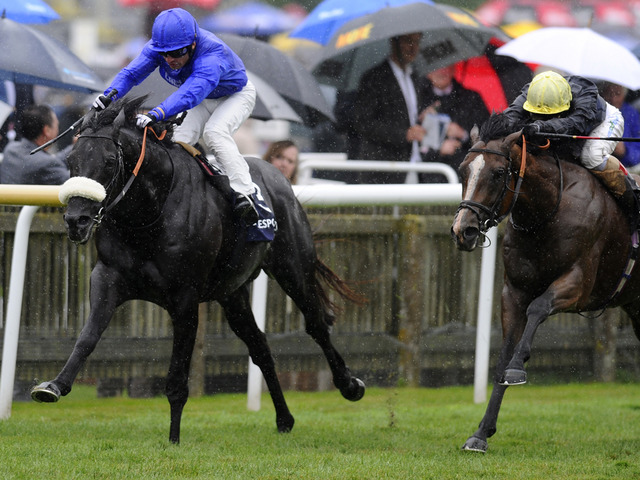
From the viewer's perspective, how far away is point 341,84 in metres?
9.86

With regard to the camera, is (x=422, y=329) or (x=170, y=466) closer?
(x=170, y=466)

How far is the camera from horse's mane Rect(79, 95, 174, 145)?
17.6 feet

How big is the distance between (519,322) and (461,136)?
3.62 m

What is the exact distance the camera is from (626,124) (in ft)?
29.7

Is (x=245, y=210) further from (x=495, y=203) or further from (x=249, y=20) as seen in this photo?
(x=249, y=20)

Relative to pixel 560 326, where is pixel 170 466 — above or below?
above

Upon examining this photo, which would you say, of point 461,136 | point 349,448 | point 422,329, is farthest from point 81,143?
point 461,136

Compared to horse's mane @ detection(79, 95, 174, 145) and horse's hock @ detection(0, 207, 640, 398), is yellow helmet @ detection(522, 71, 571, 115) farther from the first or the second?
horse's mane @ detection(79, 95, 174, 145)

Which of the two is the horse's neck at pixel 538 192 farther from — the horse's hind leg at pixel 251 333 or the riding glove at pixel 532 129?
the horse's hind leg at pixel 251 333

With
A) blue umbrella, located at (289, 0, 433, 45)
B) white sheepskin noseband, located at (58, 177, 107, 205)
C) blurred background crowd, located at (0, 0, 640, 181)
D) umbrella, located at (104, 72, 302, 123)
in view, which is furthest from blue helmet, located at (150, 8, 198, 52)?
blue umbrella, located at (289, 0, 433, 45)

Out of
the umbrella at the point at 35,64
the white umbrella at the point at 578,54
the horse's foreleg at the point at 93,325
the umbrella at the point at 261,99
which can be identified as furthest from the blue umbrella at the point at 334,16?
the horse's foreleg at the point at 93,325

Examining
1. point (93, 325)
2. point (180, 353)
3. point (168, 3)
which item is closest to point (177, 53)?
point (93, 325)

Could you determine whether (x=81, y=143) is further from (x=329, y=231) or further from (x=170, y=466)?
(x=329, y=231)

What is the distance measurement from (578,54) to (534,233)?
12.8ft
